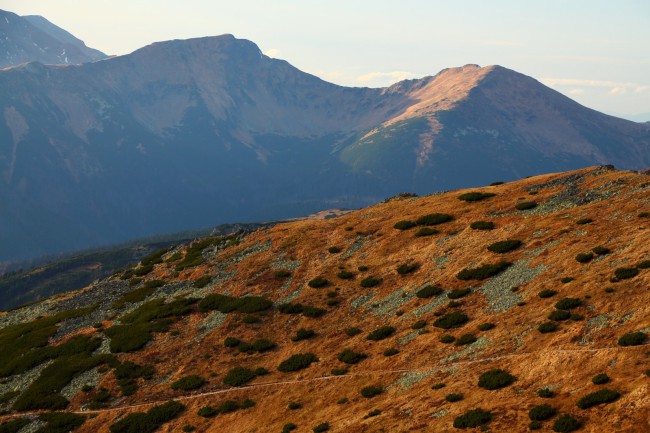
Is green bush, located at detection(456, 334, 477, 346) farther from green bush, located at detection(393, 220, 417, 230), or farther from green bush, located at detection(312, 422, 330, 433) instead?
green bush, located at detection(393, 220, 417, 230)

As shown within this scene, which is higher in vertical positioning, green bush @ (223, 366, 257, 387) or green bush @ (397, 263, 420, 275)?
green bush @ (397, 263, 420, 275)

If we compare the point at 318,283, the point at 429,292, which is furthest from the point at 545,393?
the point at 318,283

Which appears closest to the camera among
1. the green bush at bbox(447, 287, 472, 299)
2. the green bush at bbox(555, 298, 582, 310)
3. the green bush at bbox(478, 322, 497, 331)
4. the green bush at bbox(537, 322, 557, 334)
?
the green bush at bbox(537, 322, 557, 334)

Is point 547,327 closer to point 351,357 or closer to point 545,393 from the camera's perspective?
point 545,393

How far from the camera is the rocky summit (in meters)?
32.5

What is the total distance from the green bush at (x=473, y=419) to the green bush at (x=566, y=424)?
Answer: 145 inches

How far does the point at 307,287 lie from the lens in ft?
205

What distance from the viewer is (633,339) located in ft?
105

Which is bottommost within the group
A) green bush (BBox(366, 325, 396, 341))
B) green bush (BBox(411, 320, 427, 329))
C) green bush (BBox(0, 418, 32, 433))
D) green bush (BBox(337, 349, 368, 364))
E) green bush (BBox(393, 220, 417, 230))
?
green bush (BBox(0, 418, 32, 433))

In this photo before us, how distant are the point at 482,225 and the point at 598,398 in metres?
35.6

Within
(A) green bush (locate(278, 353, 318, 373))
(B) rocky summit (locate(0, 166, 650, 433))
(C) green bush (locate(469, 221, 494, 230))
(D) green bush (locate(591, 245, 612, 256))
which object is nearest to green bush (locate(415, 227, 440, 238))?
(B) rocky summit (locate(0, 166, 650, 433))

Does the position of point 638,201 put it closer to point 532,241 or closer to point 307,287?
point 532,241

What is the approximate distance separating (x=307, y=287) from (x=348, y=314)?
937 centimetres

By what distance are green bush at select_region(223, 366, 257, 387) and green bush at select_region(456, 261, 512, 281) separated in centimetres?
2143
